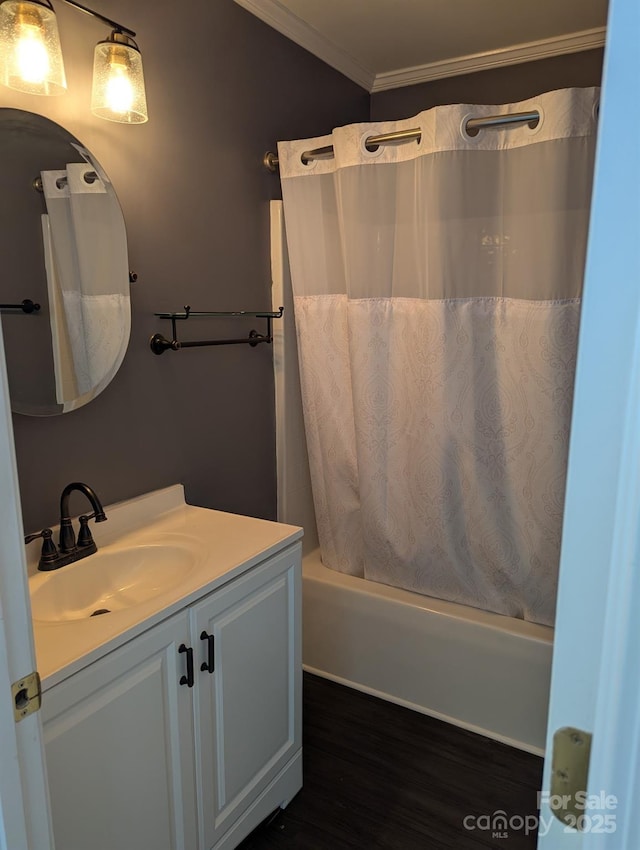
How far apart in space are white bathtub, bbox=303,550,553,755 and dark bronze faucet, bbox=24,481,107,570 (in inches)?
42.7

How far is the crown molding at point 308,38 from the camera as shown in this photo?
2172 mm

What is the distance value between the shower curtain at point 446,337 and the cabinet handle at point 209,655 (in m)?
1.06

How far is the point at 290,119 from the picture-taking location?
2.43 metres

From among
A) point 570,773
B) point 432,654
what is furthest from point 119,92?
point 432,654

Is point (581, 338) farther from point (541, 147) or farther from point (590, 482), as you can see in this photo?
point (541, 147)

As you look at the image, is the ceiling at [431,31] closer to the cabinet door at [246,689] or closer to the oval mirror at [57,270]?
the oval mirror at [57,270]

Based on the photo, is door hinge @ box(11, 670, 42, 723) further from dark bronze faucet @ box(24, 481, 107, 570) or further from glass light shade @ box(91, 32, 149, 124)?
glass light shade @ box(91, 32, 149, 124)

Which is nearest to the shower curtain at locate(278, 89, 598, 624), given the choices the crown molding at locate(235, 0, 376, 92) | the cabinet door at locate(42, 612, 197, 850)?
the crown molding at locate(235, 0, 376, 92)

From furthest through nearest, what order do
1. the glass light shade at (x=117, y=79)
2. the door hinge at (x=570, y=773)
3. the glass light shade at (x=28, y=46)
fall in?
the glass light shade at (x=117, y=79) → the glass light shade at (x=28, y=46) → the door hinge at (x=570, y=773)

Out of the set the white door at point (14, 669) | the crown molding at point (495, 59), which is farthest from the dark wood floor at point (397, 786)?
the crown molding at point (495, 59)

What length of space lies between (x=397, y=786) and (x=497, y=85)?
8.96ft

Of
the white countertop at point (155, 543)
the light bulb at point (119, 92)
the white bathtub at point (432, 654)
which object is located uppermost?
the light bulb at point (119, 92)

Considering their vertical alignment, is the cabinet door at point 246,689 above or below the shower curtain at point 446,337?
below

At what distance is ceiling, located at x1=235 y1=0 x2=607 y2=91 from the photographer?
7.27 feet
